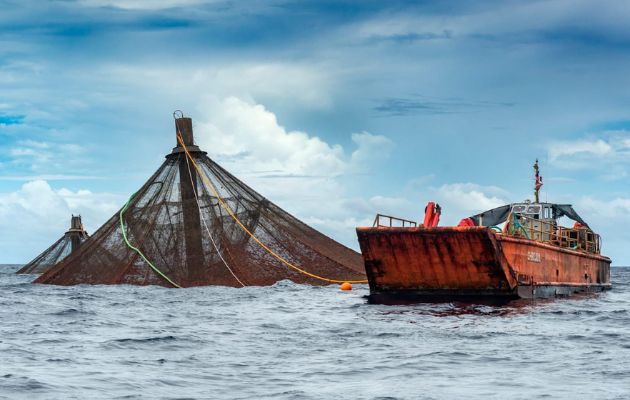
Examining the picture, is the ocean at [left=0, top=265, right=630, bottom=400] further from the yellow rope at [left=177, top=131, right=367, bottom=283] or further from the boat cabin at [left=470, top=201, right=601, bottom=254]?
the boat cabin at [left=470, top=201, right=601, bottom=254]

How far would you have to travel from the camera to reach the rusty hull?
1869 cm

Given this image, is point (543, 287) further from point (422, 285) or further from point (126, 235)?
point (126, 235)

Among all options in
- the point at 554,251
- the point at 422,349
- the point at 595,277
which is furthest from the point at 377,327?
the point at 595,277

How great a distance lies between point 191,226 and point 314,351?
13859 millimetres

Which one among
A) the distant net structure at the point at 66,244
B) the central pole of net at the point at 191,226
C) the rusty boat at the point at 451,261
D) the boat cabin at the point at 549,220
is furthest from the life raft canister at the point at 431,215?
the distant net structure at the point at 66,244

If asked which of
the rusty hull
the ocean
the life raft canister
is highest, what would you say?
the life raft canister

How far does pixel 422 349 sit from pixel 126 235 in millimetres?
15460

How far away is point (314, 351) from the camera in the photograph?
11984 mm

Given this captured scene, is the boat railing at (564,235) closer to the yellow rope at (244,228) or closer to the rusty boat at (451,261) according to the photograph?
the rusty boat at (451,261)

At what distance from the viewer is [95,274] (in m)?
25.2

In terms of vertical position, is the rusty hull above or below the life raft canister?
below

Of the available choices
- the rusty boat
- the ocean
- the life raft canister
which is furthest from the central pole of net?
the life raft canister

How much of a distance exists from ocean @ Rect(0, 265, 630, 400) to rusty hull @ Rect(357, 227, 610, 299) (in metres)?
0.74

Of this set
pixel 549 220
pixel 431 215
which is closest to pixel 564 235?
pixel 549 220
